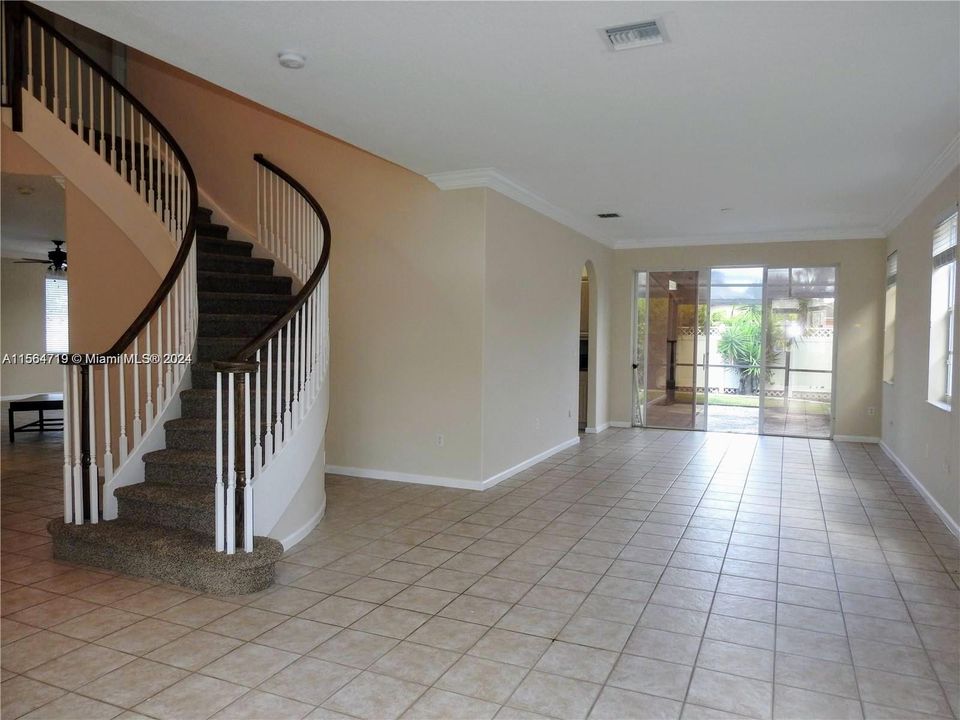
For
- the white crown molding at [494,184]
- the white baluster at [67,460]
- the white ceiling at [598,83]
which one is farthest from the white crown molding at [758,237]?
the white baluster at [67,460]

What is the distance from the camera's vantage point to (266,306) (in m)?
5.59

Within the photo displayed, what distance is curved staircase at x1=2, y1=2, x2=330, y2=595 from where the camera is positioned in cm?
337

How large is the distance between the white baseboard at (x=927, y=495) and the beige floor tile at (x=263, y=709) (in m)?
4.33

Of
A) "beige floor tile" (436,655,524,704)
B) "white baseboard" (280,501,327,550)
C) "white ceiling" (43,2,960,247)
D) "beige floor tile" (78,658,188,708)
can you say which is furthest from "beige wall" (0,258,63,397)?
"beige floor tile" (436,655,524,704)

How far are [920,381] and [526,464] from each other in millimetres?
3577

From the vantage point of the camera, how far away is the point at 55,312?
1204 cm

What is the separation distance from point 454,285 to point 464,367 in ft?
2.33

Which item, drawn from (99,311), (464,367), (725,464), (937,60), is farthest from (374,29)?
(725,464)

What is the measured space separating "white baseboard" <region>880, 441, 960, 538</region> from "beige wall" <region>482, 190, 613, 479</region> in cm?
335

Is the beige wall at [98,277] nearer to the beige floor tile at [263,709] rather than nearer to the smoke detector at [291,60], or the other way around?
the smoke detector at [291,60]

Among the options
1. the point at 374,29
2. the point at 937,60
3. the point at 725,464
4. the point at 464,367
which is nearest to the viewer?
the point at 374,29

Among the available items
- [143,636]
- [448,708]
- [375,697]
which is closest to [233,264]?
[143,636]

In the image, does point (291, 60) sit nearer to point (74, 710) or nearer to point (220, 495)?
point (220, 495)

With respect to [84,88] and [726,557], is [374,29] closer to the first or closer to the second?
[726,557]
